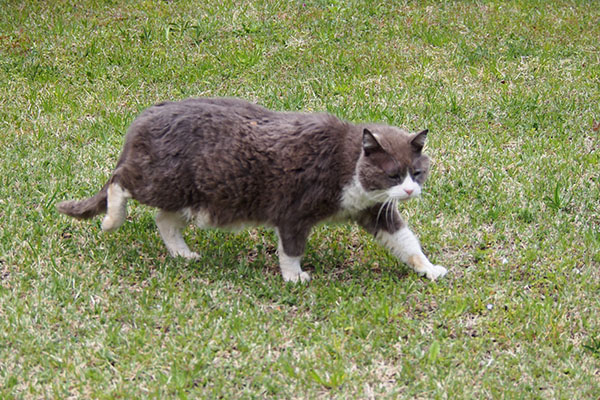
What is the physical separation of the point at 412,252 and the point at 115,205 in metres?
2.07

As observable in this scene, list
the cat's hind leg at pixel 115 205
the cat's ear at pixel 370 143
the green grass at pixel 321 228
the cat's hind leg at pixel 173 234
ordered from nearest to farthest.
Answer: the green grass at pixel 321 228 < the cat's ear at pixel 370 143 < the cat's hind leg at pixel 115 205 < the cat's hind leg at pixel 173 234

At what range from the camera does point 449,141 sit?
6809 millimetres

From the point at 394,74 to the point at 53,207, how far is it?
12.9 ft

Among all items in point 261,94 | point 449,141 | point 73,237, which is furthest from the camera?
point 261,94

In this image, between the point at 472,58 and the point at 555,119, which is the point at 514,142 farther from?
the point at 472,58

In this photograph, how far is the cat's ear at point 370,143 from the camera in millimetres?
4645

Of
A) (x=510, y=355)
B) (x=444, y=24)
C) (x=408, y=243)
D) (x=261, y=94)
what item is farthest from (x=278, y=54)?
(x=510, y=355)

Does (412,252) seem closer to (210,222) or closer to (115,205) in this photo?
(210,222)

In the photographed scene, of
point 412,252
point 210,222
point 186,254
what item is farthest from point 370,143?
point 186,254

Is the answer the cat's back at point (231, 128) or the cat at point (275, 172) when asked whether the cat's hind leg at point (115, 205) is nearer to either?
the cat at point (275, 172)

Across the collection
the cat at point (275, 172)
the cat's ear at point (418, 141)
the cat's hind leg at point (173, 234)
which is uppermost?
the cat's ear at point (418, 141)

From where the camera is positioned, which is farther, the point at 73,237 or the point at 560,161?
the point at 560,161

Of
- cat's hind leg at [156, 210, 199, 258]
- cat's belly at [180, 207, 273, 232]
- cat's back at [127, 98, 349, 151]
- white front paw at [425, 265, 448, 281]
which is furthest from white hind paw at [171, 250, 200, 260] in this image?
white front paw at [425, 265, 448, 281]

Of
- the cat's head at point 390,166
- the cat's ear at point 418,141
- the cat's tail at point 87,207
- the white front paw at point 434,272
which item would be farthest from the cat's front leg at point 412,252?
the cat's tail at point 87,207
